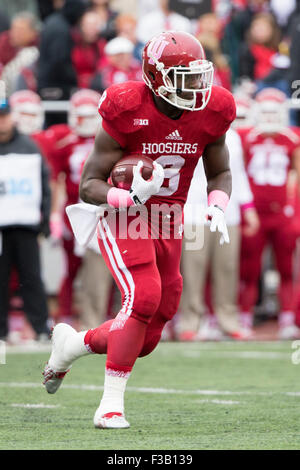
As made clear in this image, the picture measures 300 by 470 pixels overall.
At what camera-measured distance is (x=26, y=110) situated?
32.0 ft

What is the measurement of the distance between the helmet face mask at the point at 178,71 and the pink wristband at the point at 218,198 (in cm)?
43

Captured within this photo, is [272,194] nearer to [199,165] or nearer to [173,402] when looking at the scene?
[199,165]

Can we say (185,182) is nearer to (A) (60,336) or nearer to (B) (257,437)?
(A) (60,336)

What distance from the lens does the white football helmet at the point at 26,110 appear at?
31.8 feet

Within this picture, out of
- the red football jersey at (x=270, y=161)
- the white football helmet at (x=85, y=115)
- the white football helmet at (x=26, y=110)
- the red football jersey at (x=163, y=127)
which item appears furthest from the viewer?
the white football helmet at (x=26, y=110)

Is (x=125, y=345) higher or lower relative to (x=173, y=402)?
higher

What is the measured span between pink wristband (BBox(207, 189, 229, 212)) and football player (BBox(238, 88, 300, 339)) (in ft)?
14.4

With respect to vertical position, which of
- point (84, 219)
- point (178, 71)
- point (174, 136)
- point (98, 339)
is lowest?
point (98, 339)

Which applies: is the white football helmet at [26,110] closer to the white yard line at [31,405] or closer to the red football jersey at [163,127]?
the white yard line at [31,405]

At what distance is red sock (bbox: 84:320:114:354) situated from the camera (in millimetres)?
4922

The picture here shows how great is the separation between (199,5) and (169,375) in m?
5.14

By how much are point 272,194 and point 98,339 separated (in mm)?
4808

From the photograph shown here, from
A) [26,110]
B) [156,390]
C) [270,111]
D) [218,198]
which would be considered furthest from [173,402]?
[26,110]

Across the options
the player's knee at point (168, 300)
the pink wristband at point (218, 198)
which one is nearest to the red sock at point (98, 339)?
the player's knee at point (168, 300)
